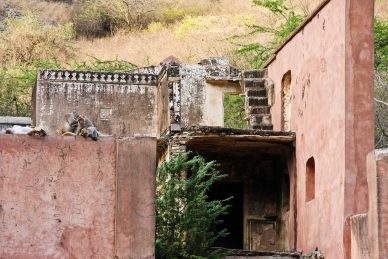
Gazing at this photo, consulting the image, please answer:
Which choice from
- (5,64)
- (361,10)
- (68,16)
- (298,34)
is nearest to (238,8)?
(68,16)

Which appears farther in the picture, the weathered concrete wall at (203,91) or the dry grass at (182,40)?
the dry grass at (182,40)

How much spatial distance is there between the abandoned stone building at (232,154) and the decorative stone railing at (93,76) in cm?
3

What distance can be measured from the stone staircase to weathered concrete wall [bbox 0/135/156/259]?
23.7 feet

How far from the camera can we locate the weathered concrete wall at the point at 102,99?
837 inches

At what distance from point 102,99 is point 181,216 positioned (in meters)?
6.70

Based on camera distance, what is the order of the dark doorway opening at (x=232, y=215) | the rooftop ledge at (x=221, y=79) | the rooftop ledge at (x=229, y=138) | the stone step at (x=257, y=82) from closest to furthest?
the rooftop ledge at (x=229, y=138), the stone step at (x=257, y=82), the rooftop ledge at (x=221, y=79), the dark doorway opening at (x=232, y=215)

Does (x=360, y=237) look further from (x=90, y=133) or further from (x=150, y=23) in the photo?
(x=150, y=23)

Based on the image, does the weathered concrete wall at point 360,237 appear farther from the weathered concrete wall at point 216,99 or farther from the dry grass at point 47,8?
the dry grass at point 47,8

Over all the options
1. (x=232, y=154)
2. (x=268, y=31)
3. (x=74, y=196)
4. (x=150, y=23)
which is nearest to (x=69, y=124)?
(x=74, y=196)

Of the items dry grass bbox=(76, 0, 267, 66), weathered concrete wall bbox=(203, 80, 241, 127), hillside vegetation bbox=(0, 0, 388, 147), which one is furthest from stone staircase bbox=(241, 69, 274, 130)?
Result: dry grass bbox=(76, 0, 267, 66)

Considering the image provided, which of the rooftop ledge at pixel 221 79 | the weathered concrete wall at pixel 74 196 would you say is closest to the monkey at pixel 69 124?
the weathered concrete wall at pixel 74 196

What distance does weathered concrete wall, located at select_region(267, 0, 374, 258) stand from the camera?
14.5m

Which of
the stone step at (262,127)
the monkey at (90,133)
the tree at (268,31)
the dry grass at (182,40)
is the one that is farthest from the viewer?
the dry grass at (182,40)

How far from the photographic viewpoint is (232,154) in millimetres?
20109
